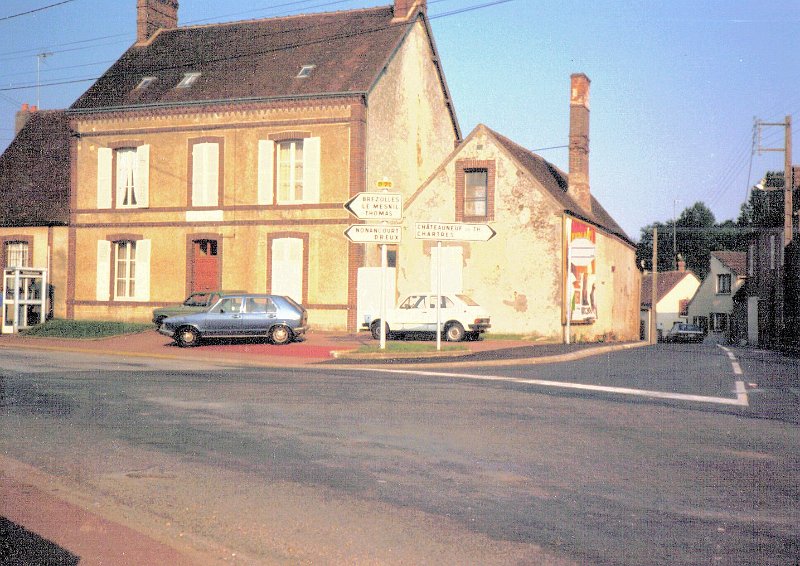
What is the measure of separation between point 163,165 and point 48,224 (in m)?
6.10

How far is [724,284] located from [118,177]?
5446 cm

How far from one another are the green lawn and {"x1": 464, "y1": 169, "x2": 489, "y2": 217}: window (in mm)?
11746

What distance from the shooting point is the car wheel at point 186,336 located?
77.2 feet

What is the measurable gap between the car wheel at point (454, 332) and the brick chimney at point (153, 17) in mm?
20343

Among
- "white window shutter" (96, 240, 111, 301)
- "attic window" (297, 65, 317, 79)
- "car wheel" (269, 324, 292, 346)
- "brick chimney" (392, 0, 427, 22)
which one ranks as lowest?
"car wheel" (269, 324, 292, 346)

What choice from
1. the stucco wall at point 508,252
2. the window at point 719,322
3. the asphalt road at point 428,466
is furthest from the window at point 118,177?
the window at point 719,322

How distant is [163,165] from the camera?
32219 millimetres

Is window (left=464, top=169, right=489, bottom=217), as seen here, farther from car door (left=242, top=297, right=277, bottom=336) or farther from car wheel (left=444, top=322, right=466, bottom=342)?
car door (left=242, top=297, right=277, bottom=336)

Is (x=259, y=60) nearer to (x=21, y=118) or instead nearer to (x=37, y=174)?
(x=37, y=174)

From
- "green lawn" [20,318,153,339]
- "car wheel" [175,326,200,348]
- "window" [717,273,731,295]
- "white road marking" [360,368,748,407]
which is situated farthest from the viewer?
"window" [717,273,731,295]

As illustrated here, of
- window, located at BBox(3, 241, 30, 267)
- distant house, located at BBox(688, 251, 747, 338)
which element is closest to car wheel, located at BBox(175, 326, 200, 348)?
window, located at BBox(3, 241, 30, 267)

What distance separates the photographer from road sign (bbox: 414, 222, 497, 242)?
834 inches

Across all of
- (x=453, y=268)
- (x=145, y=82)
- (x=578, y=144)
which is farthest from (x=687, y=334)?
(x=145, y=82)

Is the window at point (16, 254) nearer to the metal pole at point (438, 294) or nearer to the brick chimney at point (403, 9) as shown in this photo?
the brick chimney at point (403, 9)
